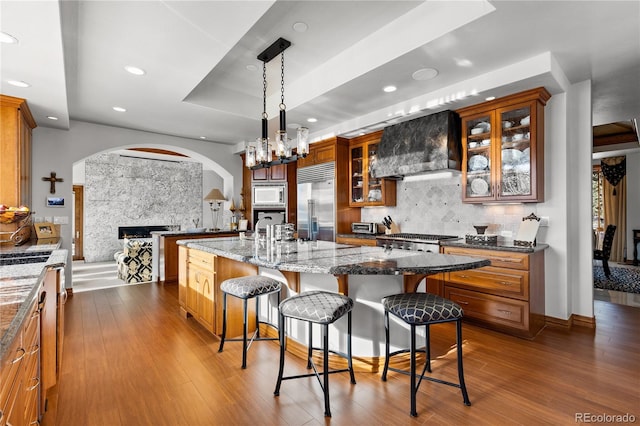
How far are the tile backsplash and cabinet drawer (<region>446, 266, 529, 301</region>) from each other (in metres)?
0.74

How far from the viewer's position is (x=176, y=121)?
4.80 meters

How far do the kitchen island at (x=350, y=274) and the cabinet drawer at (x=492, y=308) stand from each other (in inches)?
50.1

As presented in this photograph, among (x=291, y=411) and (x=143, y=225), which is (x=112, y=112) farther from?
(x=143, y=225)

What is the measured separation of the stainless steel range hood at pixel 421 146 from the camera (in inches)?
141

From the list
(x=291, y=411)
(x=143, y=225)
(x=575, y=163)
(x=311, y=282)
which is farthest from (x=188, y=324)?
(x=143, y=225)

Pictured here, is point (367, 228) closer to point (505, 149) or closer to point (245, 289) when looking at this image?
point (505, 149)

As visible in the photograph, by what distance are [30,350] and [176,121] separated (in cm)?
413

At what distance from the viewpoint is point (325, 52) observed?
3.17 meters

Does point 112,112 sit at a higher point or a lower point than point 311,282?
higher

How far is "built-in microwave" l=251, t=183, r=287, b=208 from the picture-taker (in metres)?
6.01

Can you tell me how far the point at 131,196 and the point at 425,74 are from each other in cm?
843

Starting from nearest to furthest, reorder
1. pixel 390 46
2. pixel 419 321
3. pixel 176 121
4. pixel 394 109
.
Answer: pixel 419 321
pixel 390 46
pixel 394 109
pixel 176 121

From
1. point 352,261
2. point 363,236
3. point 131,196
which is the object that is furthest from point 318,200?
point 131,196

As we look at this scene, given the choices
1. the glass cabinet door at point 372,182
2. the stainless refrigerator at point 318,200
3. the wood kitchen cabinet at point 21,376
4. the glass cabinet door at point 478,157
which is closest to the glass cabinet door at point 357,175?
the glass cabinet door at point 372,182
